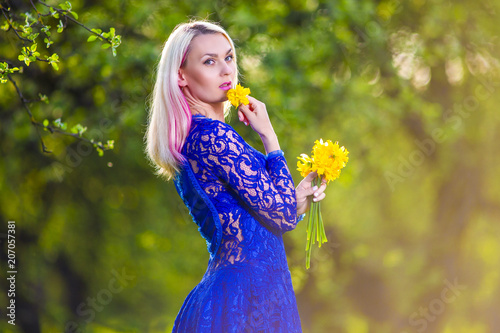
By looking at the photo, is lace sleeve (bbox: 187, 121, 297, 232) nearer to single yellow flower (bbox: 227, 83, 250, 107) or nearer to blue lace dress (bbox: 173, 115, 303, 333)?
blue lace dress (bbox: 173, 115, 303, 333)

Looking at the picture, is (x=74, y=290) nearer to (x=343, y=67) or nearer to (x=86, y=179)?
(x=86, y=179)

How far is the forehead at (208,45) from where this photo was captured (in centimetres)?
291

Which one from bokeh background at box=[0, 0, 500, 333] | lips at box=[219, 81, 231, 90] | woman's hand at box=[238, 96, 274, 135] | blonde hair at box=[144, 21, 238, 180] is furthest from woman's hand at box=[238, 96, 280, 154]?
bokeh background at box=[0, 0, 500, 333]

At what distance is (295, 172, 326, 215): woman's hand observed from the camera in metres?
2.79

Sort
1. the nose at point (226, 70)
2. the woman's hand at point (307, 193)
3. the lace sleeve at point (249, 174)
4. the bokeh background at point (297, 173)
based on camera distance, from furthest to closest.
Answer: the bokeh background at point (297, 173), the nose at point (226, 70), the woman's hand at point (307, 193), the lace sleeve at point (249, 174)

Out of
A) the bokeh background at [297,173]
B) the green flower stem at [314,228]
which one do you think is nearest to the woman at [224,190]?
the green flower stem at [314,228]

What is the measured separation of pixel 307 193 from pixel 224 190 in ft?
1.13

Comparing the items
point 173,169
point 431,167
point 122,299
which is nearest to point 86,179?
point 122,299

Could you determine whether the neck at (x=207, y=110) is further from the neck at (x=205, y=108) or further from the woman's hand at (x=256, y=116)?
the woman's hand at (x=256, y=116)

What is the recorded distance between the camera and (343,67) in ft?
32.3

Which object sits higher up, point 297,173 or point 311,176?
point 311,176

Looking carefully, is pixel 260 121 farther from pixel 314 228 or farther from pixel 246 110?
pixel 314 228

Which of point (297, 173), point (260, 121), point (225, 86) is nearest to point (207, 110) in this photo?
point (225, 86)

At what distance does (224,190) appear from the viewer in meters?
2.79
